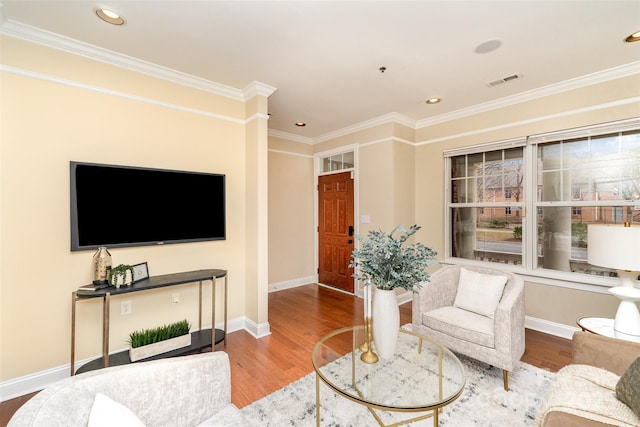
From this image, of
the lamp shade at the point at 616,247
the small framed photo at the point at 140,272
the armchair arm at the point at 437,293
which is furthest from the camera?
the armchair arm at the point at 437,293

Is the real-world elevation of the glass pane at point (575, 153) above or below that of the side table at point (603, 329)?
above

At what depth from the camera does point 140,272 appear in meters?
2.52

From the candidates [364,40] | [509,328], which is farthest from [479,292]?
[364,40]

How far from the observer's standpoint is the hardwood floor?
2207 millimetres

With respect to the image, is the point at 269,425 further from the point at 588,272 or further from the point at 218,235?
the point at 588,272

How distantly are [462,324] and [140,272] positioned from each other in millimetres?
2827

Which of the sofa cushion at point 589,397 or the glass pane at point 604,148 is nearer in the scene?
the sofa cushion at point 589,397

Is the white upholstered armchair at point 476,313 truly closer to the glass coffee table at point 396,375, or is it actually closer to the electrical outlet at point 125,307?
the glass coffee table at point 396,375

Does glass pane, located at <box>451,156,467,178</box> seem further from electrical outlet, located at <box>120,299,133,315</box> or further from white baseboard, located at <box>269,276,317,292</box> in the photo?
electrical outlet, located at <box>120,299,133,315</box>

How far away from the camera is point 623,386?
1.32 m

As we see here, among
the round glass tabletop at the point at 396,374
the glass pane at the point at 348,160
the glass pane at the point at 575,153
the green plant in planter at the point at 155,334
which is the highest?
the glass pane at the point at 348,160

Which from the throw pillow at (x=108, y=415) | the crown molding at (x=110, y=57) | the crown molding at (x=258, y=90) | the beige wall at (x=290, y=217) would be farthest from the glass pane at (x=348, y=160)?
the throw pillow at (x=108, y=415)

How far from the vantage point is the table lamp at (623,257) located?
185 centimetres

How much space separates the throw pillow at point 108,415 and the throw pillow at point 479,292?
2.58 metres
